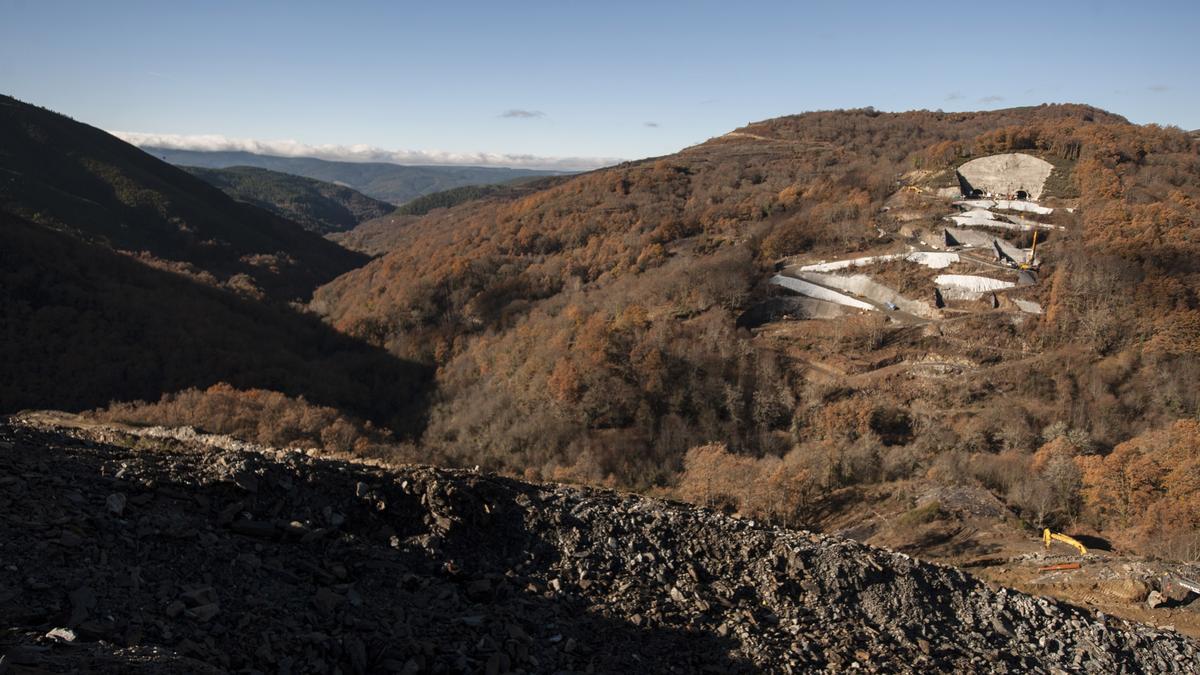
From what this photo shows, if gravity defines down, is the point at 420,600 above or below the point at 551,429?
above

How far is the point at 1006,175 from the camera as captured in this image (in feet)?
173

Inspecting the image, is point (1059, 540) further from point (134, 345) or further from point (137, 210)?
point (137, 210)

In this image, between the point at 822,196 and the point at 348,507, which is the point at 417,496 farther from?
the point at 822,196

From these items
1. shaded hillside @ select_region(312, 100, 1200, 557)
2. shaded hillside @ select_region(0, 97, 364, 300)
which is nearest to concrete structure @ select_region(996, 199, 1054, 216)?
shaded hillside @ select_region(312, 100, 1200, 557)

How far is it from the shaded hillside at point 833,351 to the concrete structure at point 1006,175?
1.87 m

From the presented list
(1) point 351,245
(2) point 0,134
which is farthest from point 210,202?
(1) point 351,245

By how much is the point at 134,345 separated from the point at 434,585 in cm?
4056

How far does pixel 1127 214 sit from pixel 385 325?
5949 cm

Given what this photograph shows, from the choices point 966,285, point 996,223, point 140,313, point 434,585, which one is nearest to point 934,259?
point 966,285

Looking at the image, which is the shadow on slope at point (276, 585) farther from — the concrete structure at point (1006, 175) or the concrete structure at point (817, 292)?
the concrete structure at point (1006, 175)

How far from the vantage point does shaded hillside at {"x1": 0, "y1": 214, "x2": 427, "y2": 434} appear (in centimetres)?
3406

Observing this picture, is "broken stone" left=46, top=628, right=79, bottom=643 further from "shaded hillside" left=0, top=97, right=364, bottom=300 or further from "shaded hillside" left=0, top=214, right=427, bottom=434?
"shaded hillside" left=0, top=97, right=364, bottom=300

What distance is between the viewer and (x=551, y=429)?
3497cm

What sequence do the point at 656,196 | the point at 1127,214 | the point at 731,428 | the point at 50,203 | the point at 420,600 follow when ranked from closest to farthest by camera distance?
1. the point at 420,600
2. the point at 731,428
3. the point at 1127,214
4. the point at 50,203
5. the point at 656,196
